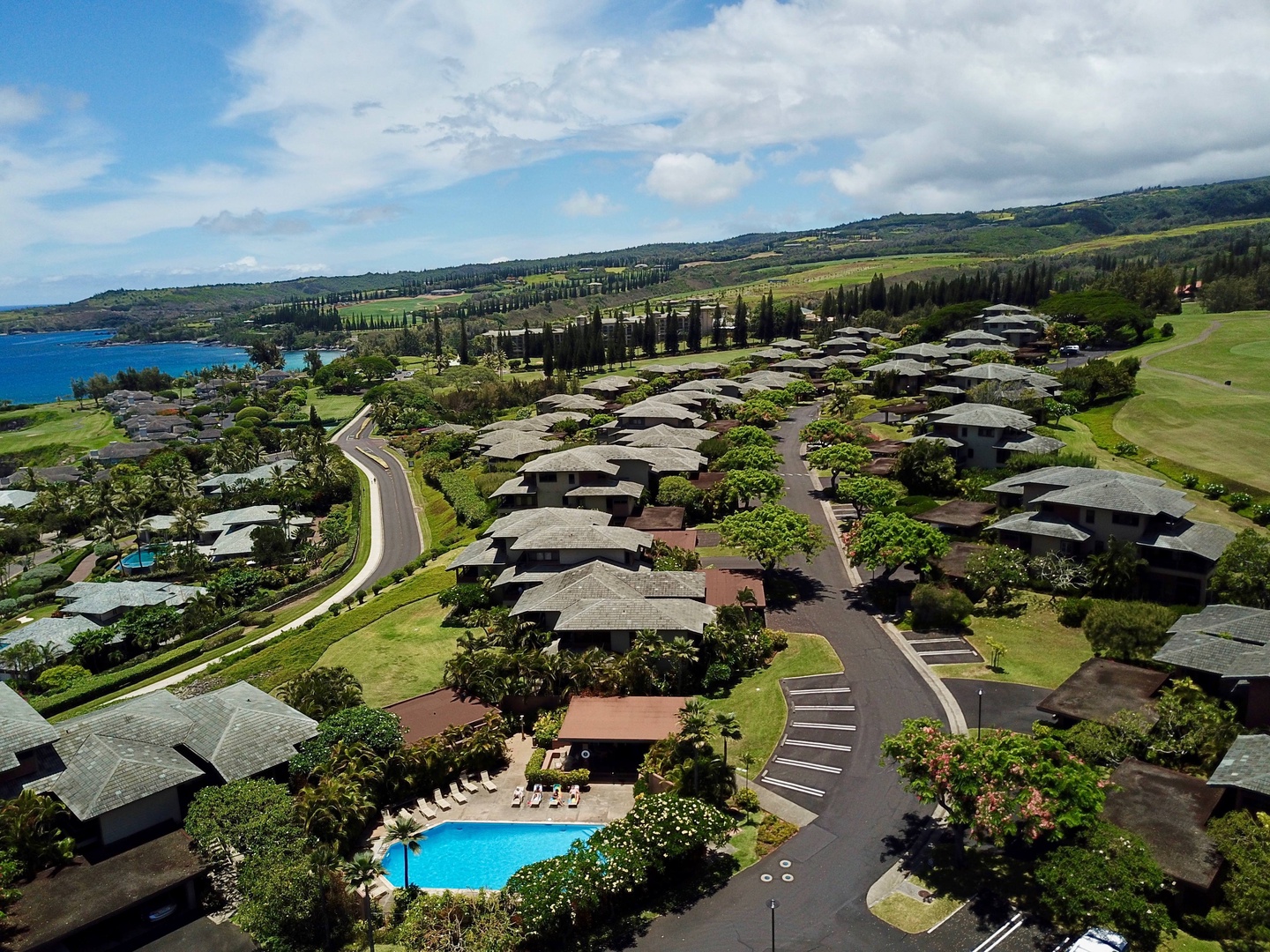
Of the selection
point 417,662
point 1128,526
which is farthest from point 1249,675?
point 417,662

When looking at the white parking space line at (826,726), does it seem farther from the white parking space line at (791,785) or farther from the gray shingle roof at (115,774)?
the gray shingle roof at (115,774)

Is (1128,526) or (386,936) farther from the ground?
(1128,526)

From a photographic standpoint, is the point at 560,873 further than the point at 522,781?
No

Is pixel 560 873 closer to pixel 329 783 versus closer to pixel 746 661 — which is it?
pixel 329 783

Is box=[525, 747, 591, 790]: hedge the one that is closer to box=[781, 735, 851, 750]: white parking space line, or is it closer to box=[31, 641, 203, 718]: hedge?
box=[781, 735, 851, 750]: white parking space line

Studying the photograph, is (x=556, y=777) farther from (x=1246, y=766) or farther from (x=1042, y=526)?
(x=1042, y=526)

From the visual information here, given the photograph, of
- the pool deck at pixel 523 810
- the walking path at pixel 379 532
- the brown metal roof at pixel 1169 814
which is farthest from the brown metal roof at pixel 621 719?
the walking path at pixel 379 532

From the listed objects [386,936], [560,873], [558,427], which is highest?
[558,427]

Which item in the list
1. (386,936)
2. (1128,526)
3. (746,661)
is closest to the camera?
(386,936)

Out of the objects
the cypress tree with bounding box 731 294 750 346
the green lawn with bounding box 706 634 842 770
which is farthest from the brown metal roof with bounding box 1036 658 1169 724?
the cypress tree with bounding box 731 294 750 346

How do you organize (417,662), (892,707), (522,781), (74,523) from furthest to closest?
1. (74,523)
2. (417,662)
3. (892,707)
4. (522,781)
